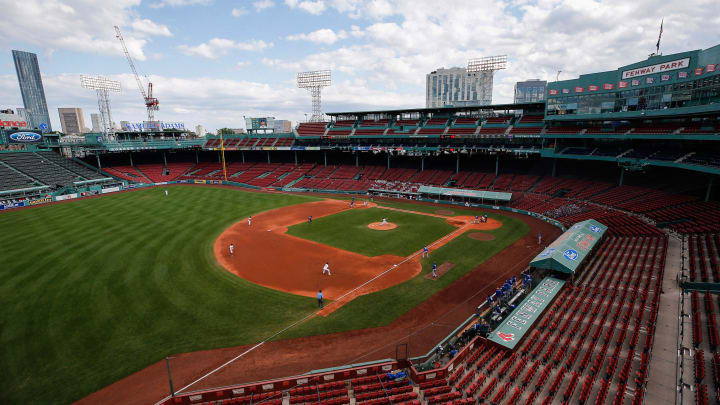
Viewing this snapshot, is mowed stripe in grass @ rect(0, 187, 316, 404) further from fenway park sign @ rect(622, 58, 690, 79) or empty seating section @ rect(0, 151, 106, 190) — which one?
fenway park sign @ rect(622, 58, 690, 79)

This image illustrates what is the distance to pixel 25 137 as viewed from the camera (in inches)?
2507


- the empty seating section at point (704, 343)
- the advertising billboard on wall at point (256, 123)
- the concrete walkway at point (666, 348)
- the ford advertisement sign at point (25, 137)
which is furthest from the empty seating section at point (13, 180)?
the empty seating section at point (704, 343)

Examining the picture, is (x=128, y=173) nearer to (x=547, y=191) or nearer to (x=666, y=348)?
(x=547, y=191)

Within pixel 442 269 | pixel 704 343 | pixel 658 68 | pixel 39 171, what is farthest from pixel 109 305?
pixel 39 171

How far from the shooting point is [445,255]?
28891 millimetres

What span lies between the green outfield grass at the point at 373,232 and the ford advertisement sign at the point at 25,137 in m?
64.1

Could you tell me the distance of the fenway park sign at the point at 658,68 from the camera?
1356 inches

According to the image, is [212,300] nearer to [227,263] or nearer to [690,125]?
[227,263]

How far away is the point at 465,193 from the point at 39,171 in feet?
244

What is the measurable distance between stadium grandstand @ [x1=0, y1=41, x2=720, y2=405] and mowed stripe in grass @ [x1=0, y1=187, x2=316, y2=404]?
4.87m

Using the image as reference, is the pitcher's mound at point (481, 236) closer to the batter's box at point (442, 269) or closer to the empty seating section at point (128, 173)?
the batter's box at point (442, 269)

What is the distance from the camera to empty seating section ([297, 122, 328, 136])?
75.3 meters

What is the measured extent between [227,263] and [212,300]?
624cm

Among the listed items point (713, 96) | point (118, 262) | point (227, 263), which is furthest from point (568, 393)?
point (713, 96)
